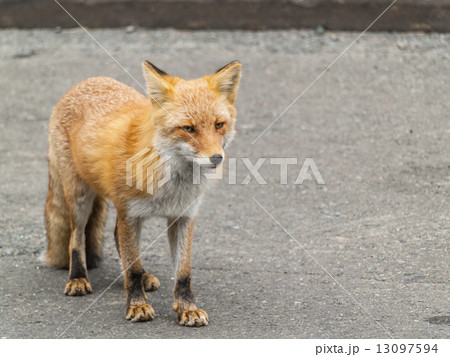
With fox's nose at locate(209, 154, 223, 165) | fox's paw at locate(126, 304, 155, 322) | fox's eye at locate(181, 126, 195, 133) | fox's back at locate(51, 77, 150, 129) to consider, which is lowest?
fox's paw at locate(126, 304, 155, 322)

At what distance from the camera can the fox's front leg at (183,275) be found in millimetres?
4730

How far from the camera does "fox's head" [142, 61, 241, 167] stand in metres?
4.34

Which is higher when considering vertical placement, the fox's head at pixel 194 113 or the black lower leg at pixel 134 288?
the fox's head at pixel 194 113

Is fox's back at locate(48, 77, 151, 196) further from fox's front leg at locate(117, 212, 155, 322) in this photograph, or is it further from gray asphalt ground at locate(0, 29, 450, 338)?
gray asphalt ground at locate(0, 29, 450, 338)

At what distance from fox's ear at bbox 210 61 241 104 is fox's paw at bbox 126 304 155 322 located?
1.56m

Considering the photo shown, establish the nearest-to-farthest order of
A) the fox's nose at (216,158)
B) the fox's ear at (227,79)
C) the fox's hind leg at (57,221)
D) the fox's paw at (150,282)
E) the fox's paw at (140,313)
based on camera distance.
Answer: the fox's nose at (216,158) < the fox's ear at (227,79) < the fox's paw at (140,313) < the fox's paw at (150,282) < the fox's hind leg at (57,221)

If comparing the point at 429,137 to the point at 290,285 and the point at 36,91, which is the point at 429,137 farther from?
the point at 36,91

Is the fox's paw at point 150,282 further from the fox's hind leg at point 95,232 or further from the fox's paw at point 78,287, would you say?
the fox's hind leg at point 95,232

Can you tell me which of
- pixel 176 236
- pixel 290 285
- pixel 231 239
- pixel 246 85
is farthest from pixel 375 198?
pixel 246 85

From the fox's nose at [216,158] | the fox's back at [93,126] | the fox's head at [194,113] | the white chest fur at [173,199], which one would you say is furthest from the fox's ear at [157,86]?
the fox's nose at [216,158]

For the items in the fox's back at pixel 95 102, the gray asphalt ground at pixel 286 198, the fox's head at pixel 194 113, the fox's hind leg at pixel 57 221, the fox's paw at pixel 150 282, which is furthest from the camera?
the fox's hind leg at pixel 57 221

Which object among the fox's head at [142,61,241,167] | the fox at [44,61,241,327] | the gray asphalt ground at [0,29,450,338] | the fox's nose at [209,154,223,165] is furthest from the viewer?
the gray asphalt ground at [0,29,450,338]

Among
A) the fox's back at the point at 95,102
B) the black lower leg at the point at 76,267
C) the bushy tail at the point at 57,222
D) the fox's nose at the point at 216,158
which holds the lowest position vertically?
the black lower leg at the point at 76,267

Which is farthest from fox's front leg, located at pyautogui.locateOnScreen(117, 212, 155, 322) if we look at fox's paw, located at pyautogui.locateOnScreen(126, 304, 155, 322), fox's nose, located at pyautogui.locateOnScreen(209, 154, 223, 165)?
fox's nose, located at pyautogui.locateOnScreen(209, 154, 223, 165)
